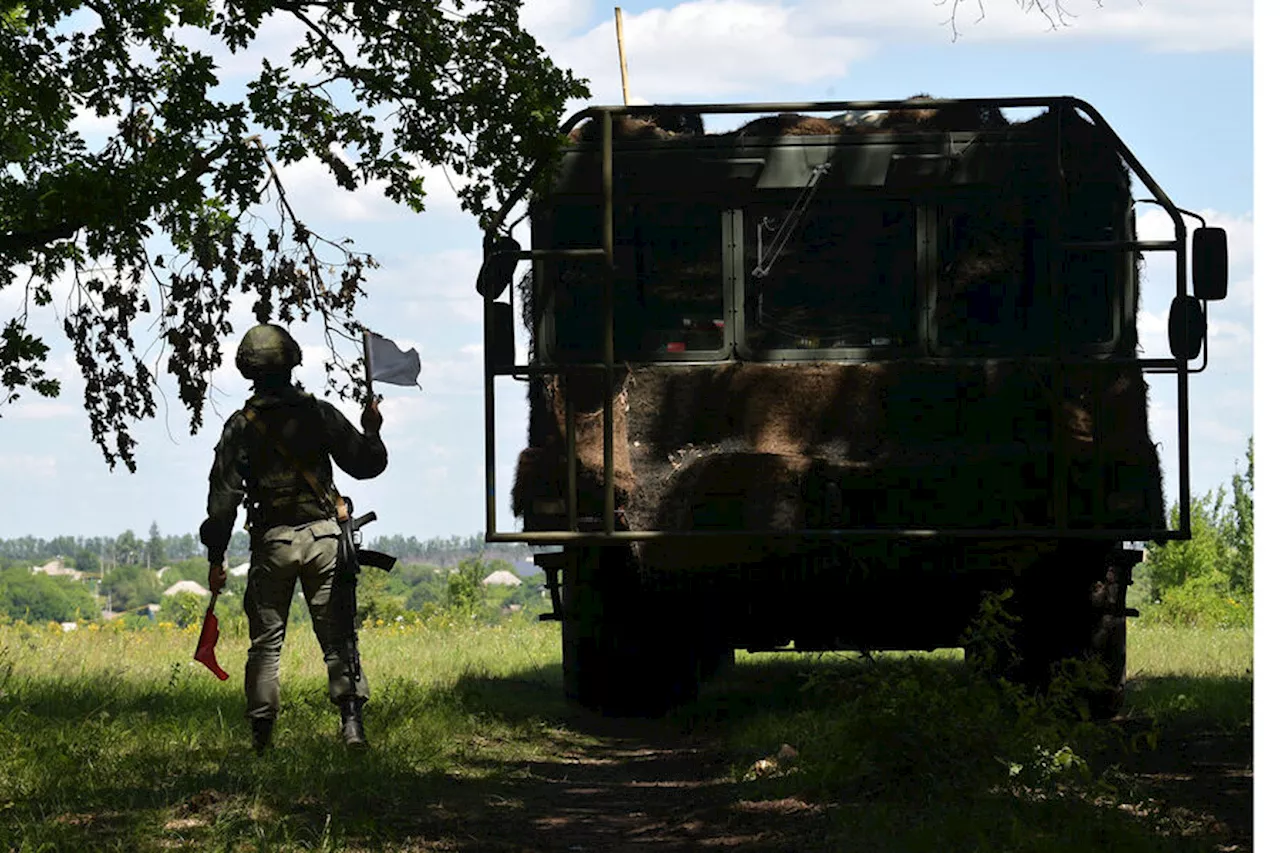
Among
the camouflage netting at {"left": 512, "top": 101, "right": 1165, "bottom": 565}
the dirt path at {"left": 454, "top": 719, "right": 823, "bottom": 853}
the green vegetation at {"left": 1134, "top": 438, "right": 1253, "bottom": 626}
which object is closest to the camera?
the dirt path at {"left": 454, "top": 719, "right": 823, "bottom": 853}

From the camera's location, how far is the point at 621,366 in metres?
9.87

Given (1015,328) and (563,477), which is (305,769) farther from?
(1015,328)

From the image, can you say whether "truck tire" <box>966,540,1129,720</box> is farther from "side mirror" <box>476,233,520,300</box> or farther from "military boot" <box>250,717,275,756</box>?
"military boot" <box>250,717,275,756</box>

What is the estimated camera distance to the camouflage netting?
31.1ft

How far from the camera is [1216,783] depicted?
805 cm

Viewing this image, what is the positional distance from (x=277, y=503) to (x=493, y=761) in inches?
71.4

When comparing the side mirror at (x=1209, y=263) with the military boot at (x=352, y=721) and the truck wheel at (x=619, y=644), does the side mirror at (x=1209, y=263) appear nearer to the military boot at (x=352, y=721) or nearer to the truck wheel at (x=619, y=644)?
the truck wheel at (x=619, y=644)

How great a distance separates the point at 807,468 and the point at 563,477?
1316 mm

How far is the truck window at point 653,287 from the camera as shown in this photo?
1004 centimetres

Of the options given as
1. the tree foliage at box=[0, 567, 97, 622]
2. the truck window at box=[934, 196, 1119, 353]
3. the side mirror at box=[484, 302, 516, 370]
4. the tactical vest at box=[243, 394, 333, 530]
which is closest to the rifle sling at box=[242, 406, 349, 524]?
the tactical vest at box=[243, 394, 333, 530]

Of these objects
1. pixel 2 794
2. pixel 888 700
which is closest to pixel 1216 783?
pixel 888 700

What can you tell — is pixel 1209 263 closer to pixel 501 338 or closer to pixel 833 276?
pixel 833 276

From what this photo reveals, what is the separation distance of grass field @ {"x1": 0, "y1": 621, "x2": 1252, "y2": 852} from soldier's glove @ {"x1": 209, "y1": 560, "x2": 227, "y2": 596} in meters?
0.77

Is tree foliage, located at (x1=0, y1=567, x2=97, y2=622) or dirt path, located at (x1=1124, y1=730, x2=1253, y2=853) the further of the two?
tree foliage, located at (x1=0, y1=567, x2=97, y2=622)
